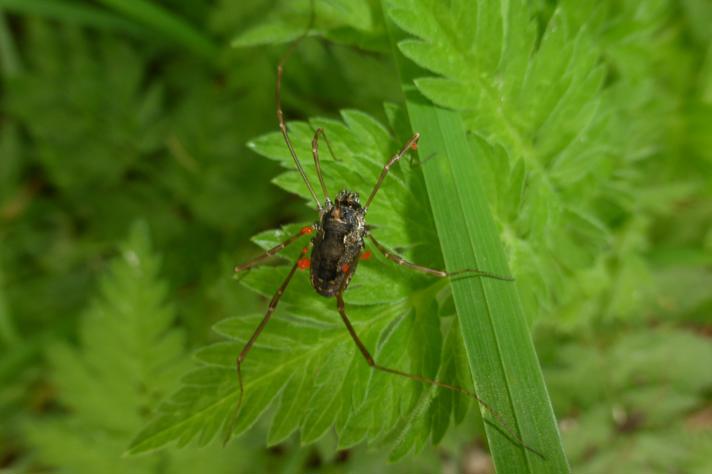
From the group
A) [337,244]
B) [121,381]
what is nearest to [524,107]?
[337,244]

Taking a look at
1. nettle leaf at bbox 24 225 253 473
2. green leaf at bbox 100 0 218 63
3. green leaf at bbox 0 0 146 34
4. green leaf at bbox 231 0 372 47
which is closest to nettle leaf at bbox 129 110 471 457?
green leaf at bbox 231 0 372 47

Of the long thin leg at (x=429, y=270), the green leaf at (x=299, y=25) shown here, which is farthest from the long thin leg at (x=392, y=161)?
the green leaf at (x=299, y=25)

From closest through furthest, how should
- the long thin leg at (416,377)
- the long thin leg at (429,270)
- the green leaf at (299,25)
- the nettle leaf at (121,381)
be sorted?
the long thin leg at (416,377)
the long thin leg at (429,270)
the green leaf at (299,25)
the nettle leaf at (121,381)

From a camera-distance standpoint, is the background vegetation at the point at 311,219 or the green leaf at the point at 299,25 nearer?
the background vegetation at the point at 311,219

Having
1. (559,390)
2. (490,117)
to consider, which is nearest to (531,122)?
(490,117)

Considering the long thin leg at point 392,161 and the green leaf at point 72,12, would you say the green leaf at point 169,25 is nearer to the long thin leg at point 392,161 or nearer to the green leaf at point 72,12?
the green leaf at point 72,12

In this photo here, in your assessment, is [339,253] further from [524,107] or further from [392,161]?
[524,107]

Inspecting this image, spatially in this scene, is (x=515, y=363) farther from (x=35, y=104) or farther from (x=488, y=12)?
(x=35, y=104)
